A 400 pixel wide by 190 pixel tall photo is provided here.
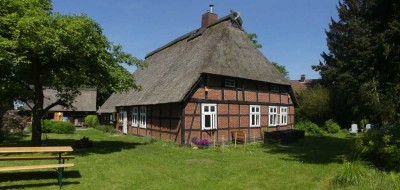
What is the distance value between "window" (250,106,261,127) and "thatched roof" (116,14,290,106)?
2177 mm

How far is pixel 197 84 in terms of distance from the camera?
2102 centimetres

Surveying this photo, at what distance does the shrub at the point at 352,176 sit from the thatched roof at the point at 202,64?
11672 mm

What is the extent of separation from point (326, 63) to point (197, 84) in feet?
96.5

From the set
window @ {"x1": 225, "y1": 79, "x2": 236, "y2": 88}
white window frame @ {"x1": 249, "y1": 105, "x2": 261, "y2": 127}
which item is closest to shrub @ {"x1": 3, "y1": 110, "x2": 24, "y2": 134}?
window @ {"x1": 225, "y1": 79, "x2": 236, "y2": 88}

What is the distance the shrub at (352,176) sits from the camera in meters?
9.23

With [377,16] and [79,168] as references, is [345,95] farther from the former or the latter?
[79,168]

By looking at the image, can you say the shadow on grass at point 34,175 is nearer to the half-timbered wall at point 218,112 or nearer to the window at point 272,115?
the half-timbered wall at point 218,112

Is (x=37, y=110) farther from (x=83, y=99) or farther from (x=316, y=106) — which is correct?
(x=83, y=99)

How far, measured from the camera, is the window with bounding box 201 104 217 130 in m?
21.4

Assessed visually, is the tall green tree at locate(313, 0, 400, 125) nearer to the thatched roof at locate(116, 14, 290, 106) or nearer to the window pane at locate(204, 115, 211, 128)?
the thatched roof at locate(116, 14, 290, 106)

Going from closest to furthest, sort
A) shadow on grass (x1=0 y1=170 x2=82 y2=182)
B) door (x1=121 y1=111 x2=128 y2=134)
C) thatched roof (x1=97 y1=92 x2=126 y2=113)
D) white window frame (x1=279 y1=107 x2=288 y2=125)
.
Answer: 1. shadow on grass (x1=0 y1=170 x2=82 y2=182)
2. white window frame (x1=279 y1=107 x2=288 y2=125)
3. door (x1=121 y1=111 x2=128 y2=134)
4. thatched roof (x1=97 y1=92 x2=126 y2=113)

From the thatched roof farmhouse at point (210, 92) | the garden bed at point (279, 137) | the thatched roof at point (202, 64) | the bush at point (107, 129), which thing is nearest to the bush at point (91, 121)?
the bush at point (107, 129)


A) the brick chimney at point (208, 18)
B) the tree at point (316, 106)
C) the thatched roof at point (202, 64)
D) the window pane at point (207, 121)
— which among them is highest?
the brick chimney at point (208, 18)

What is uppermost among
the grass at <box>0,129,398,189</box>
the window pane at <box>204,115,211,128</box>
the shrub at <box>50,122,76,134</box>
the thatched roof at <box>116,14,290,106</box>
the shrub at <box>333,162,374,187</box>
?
the thatched roof at <box>116,14,290,106</box>
